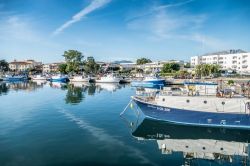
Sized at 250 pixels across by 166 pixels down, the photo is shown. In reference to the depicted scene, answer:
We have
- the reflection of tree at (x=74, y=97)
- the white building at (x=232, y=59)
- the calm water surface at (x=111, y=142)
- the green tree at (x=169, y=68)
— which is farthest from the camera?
the white building at (x=232, y=59)

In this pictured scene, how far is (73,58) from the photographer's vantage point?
554ft

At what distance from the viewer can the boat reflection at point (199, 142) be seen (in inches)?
887

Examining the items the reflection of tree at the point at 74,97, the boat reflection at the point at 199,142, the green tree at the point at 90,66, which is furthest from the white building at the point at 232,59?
the boat reflection at the point at 199,142

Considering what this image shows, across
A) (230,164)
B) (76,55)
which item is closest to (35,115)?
(230,164)

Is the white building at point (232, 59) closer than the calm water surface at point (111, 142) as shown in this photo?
No

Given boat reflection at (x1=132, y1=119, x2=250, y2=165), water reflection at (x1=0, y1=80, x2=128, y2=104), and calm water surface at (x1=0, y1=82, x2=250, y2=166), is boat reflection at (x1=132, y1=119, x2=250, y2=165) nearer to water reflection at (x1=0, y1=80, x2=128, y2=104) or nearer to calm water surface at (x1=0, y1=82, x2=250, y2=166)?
calm water surface at (x1=0, y1=82, x2=250, y2=166)

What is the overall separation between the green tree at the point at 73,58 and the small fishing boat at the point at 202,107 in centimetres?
13536


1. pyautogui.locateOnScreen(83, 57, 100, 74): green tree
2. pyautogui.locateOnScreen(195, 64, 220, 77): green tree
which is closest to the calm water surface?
pyautogui.locateOnScreen(195, 64, 220, 77): green tree

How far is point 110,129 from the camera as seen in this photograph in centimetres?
3191

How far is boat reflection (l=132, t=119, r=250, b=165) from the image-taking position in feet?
73.9

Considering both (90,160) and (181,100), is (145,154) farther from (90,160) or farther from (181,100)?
(181,100)

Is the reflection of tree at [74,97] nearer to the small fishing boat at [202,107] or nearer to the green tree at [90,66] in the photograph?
the small fishing boat at [202,107]

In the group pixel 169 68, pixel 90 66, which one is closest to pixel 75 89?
pixel 169 68

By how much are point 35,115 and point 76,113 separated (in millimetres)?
6299
